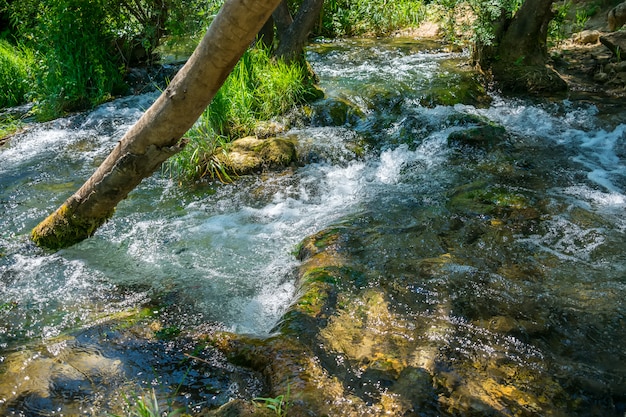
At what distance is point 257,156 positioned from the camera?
6250 millimetres

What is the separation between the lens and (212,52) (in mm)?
2357

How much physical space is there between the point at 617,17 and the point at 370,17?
16.5ft

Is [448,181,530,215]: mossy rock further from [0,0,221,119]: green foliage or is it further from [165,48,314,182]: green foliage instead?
[0,0,221,119]: green foliage

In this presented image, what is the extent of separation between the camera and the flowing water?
109 inches

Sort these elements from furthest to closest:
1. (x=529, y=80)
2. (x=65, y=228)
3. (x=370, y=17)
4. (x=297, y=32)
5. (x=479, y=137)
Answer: (x=370, y=17) < (x=529, y=80) < (x=297, y=32) < (x=479, y=137) < (x=65, y=228)

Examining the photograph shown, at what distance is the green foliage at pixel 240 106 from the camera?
20.0 feet

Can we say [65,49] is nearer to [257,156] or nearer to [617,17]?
[257,156]

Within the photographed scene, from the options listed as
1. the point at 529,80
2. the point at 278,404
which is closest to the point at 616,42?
the point at 529,80

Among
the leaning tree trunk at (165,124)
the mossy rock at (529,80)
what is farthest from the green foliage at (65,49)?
the mossy rock at (529,80)

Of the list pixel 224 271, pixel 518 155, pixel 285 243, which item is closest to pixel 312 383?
pixel 224 271

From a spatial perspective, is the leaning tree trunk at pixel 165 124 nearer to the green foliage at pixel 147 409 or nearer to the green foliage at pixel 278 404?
the green foliage at pixel 147 409

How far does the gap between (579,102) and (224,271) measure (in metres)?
6.19

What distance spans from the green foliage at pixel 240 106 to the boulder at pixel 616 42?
5.08 m

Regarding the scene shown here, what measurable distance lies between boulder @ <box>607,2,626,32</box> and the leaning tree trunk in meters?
9.64
